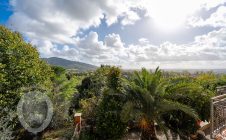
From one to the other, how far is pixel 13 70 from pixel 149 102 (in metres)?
5.84

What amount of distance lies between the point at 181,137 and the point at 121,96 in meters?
2.67

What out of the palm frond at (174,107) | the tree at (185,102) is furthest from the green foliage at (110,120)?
the tree at (185,102)

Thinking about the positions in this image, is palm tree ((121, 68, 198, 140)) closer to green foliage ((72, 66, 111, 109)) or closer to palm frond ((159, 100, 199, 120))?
palm frond ((159, 100, 199, 120))

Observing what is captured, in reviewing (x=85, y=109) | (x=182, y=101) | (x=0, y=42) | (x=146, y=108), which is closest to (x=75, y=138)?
(x=85, y=109)

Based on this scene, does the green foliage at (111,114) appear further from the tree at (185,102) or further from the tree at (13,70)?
the tree at (13,70)

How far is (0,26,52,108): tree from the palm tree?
189 inches

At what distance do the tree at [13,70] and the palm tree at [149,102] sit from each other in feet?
15.8

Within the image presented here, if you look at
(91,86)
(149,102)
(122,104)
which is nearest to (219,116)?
(149,102)

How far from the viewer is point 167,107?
25.6 ft

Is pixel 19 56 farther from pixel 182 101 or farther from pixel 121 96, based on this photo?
pixel 182 101

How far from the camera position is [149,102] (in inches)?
324

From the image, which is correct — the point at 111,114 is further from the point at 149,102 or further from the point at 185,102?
the point at 185,102

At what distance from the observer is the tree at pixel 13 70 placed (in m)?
9.40

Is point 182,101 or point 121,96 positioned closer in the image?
point 121,96
